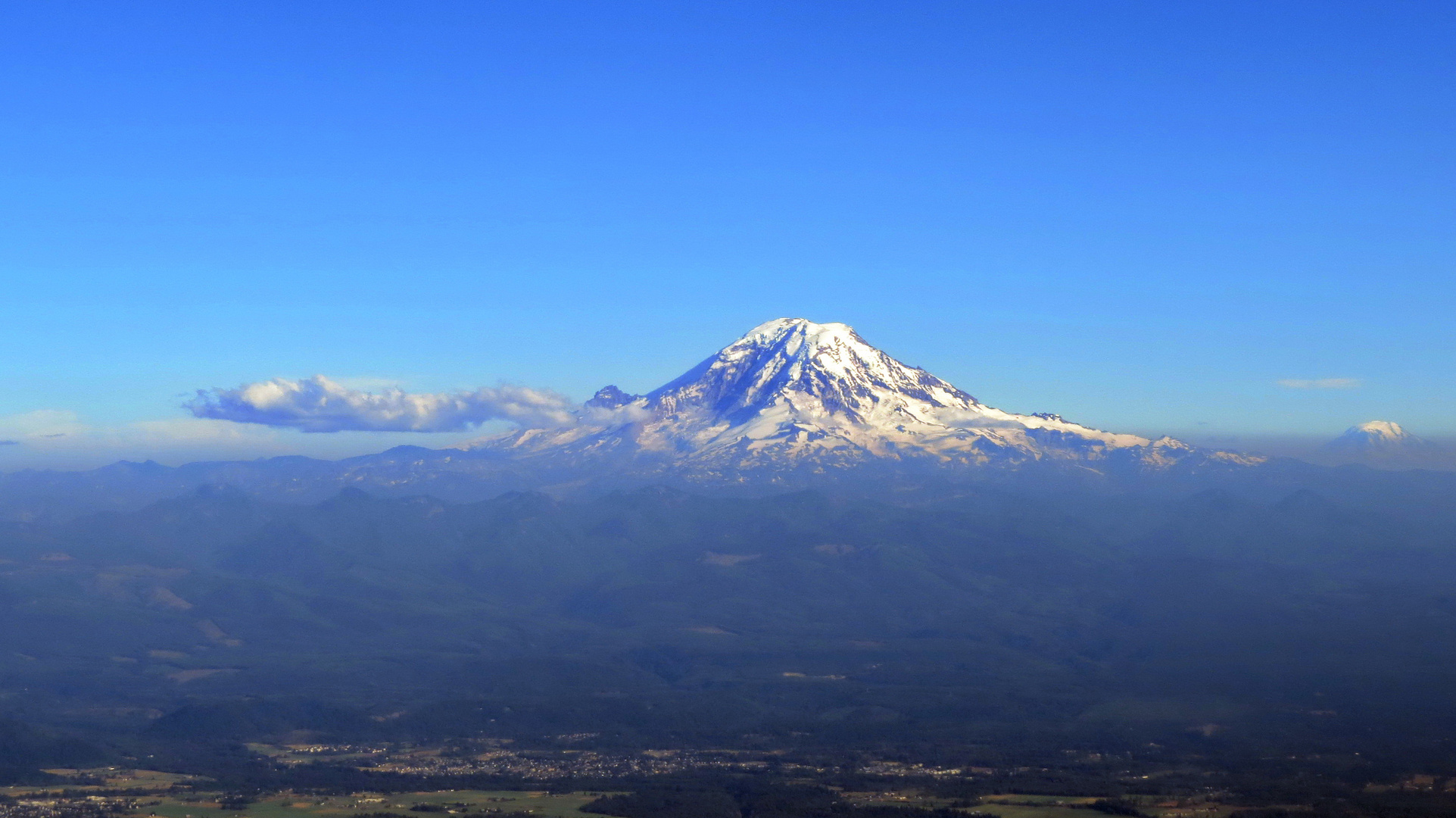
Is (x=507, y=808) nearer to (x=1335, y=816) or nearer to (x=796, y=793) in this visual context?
(x=796, y=793)

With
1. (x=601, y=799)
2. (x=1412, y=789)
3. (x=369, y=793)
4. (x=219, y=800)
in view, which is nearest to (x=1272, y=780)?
(x=1412, y=789)

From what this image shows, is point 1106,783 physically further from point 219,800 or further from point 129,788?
point 129,788

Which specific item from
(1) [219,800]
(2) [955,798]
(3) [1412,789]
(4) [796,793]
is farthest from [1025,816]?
(1) [219,800]

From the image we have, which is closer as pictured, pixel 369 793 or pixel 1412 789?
pixel 1412 789

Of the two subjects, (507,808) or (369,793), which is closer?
(507,808)

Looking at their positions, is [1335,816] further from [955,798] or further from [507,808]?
[507,808]

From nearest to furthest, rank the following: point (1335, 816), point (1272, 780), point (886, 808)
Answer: point (1335, 816), point (886, 808), point (1272, 780)

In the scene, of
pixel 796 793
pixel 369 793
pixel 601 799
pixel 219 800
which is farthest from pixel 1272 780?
pixel 219 800

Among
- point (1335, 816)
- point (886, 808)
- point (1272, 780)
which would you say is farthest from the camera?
point (1272, 780)
